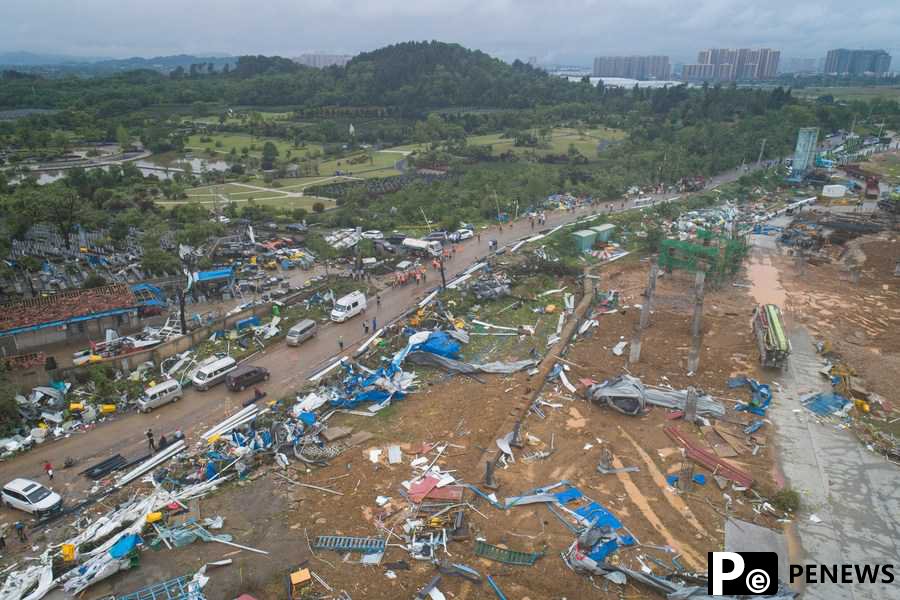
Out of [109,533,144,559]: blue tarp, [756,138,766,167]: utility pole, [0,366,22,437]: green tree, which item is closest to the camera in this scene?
[109,533,144,559]: blue tarp

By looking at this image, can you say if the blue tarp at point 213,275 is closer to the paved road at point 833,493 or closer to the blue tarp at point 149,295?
the blue tarp at point 149,295

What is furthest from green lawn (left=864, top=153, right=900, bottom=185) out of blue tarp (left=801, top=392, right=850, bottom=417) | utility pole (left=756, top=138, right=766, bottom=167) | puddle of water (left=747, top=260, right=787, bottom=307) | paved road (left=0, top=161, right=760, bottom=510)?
paved road (left=0, top=161, right=760, bottom=510)

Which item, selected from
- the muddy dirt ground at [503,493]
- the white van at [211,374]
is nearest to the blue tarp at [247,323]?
the white van at [211,374]

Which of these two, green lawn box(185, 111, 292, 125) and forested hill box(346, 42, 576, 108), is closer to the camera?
green lawn box(185, 111, 292, 125)

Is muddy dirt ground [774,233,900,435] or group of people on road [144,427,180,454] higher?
muddy dirt ground [774,233,900,435]

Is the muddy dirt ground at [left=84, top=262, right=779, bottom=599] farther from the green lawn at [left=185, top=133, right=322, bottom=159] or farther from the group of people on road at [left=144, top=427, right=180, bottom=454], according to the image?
the green lawn at [left=185, top=133, right=322, bottom=159]

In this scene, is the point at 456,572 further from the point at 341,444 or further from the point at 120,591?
the point at 120,591

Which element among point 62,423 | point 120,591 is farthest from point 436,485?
point 62,423

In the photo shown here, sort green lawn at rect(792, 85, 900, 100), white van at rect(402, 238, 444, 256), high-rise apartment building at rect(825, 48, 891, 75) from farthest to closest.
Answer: high-rise apartment building at rect(825, 48, 891, 75)
green lawn at rect(792, 85, 900, 100)
white van at rect(402, 238, 444, 256)
